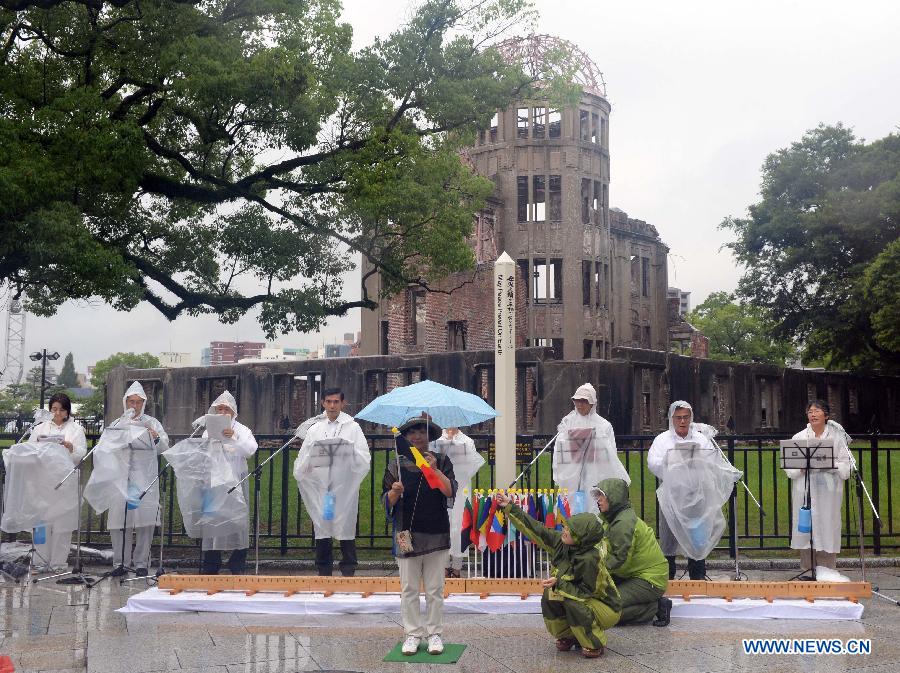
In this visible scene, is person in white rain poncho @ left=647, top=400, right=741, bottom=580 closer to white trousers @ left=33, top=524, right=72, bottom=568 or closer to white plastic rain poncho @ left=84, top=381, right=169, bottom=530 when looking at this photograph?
white plastic rain poncho @ left=84, top=381, right=169, bottom=530

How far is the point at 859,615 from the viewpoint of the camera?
26.9 feet

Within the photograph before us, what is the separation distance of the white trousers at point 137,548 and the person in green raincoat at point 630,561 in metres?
5.41

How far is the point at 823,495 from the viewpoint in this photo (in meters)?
10.0

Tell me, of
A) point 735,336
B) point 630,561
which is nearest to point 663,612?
point 630,561

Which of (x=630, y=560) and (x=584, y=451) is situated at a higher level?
(x=584, y=451)

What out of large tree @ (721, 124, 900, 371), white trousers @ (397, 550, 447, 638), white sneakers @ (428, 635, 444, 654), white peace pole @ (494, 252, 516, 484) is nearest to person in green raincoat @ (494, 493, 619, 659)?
white trousers @ (397, 550, 447, 638)

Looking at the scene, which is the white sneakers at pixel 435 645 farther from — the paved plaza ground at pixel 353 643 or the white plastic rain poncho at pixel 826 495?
the white plastic rain poncho at pixel 826 495

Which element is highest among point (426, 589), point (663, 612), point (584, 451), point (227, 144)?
point (227, 144)

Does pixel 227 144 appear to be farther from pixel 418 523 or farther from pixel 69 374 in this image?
pixel 69 374

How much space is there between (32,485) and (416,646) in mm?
5707

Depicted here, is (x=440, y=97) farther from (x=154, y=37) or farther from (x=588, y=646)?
(x=588, y=646)

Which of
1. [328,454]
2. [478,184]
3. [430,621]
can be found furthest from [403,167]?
[430,621]

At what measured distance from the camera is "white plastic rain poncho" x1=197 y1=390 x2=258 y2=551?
33.4 ft

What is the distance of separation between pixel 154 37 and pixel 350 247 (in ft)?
18.1
